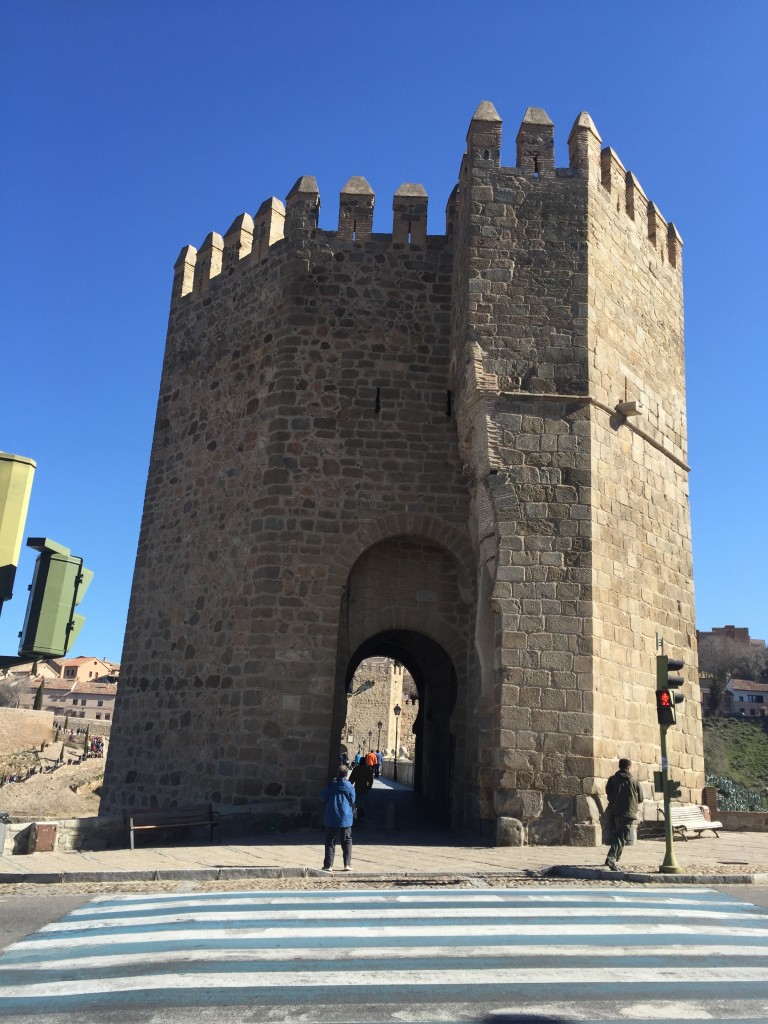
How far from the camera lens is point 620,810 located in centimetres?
777

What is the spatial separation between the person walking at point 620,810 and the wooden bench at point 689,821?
232 cm

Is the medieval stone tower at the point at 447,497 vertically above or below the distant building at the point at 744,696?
below

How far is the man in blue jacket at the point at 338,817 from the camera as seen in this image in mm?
7762

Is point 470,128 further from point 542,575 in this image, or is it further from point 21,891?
point 21,891

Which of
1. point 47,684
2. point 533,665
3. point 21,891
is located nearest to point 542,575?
point 533,665

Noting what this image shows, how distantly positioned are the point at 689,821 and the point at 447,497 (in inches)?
197

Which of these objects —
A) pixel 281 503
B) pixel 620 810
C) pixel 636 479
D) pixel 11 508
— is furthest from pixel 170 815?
pixel 11 508

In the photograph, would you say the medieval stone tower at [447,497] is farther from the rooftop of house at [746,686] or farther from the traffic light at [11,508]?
the rooftop of house at [746,686]

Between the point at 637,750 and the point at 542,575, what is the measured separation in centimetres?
229

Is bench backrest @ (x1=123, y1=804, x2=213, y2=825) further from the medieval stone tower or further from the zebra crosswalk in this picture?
the zebra crosswalk

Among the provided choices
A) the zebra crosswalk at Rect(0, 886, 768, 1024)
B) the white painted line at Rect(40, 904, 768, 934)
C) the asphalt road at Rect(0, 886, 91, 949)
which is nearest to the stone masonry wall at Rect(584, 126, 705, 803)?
the white painted line at Rect(40, 904, 768, 934)

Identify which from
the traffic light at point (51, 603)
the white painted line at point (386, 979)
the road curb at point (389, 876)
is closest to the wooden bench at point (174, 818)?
the road curb at point (389, 876)

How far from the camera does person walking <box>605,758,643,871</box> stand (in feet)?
25.3

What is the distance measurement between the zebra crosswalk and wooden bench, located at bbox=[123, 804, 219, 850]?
316 cm
